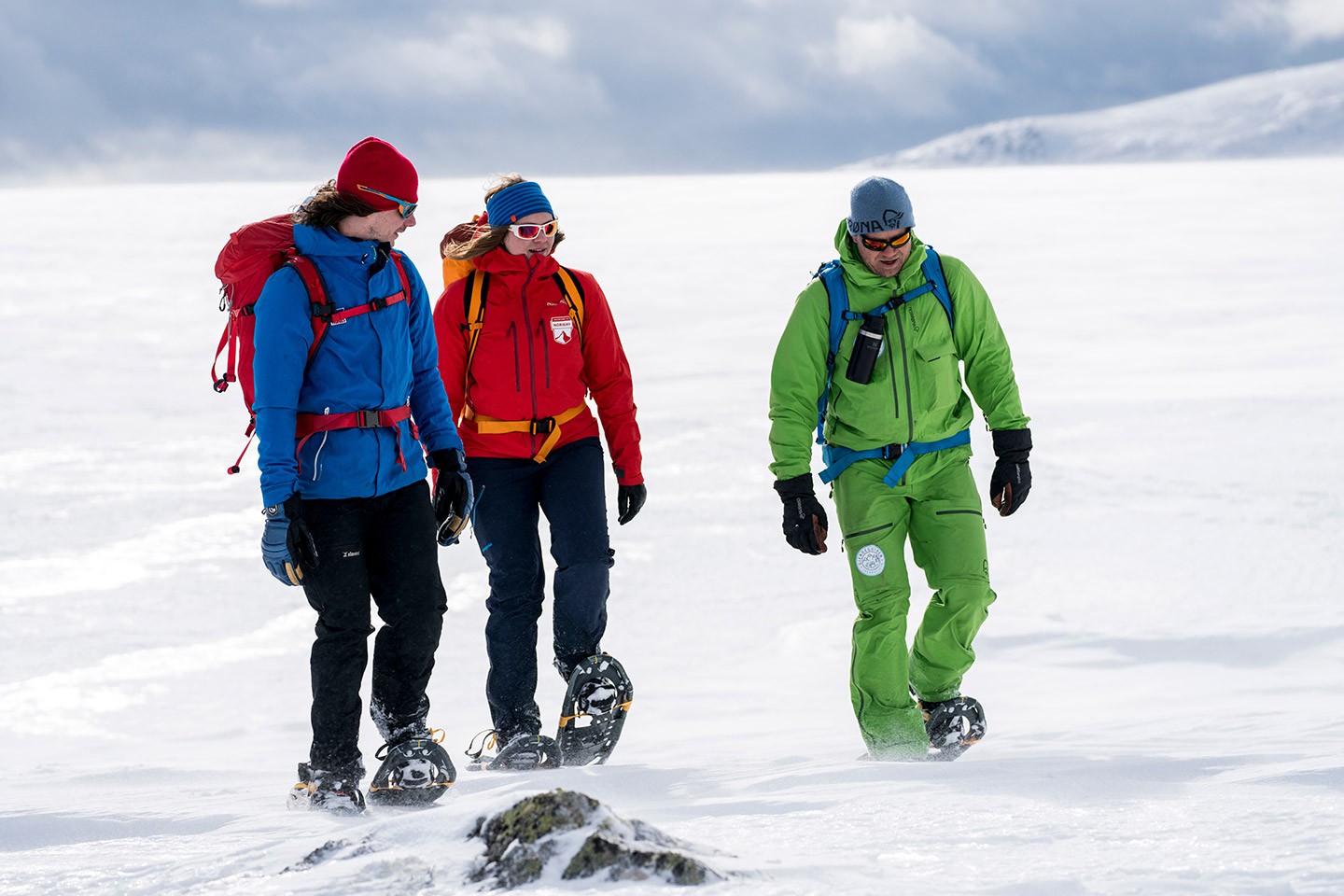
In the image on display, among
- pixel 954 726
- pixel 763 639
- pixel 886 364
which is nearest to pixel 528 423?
pixel 886 364

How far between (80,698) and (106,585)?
5.70ft

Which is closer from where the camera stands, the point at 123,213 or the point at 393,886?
the point at 393,886

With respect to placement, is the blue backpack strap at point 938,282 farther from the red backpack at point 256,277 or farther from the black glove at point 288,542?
the black glove at point 288,542

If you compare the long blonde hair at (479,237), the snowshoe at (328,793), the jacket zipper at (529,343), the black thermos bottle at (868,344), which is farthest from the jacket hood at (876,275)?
the snowshoe at (328,793)

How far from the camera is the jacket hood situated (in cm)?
466

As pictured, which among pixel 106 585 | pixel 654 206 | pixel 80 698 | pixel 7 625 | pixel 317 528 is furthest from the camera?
pixel 654 206

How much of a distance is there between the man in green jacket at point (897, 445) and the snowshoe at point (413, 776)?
1.42 metres

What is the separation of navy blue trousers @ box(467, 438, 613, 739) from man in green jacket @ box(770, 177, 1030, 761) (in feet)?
2.37

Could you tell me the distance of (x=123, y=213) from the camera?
39.4 meters

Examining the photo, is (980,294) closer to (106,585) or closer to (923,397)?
(923,397)

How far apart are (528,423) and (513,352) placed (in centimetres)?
26

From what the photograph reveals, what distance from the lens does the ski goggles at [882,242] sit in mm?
4602

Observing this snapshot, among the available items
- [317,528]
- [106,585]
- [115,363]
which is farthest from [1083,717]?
[115,363]

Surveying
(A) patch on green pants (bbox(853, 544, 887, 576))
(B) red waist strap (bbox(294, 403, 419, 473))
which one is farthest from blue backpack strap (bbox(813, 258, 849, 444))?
(B) red waist strap (bbox(294, 403, 419, 473))
